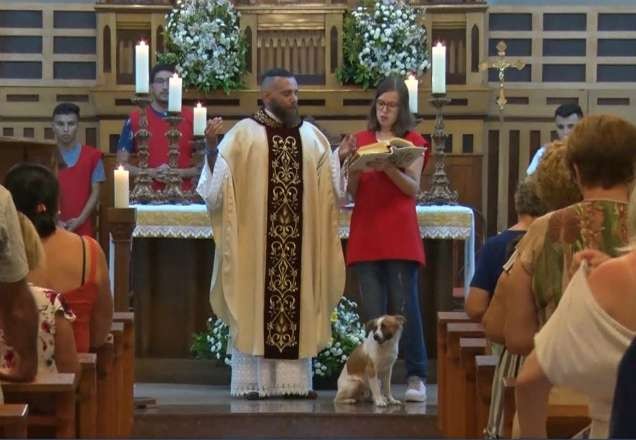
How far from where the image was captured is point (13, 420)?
4.07 m

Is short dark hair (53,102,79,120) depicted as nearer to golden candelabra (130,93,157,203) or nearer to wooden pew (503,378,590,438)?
golden candelabra (130,93,157,203)

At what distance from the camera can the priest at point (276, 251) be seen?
8.55 metres

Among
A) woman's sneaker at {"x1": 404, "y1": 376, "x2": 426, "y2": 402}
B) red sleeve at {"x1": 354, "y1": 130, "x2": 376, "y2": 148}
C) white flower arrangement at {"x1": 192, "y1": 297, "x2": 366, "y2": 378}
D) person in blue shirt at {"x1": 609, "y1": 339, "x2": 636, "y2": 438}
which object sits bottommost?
woman's sneaker at {"x1": 404, "y1": 376, "x2": 426, "y2": 402}

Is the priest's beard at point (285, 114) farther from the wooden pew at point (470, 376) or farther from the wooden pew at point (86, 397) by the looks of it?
the wooden pew at point (86, 397)

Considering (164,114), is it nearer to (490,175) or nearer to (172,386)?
(172,386)

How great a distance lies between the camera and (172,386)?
923cm

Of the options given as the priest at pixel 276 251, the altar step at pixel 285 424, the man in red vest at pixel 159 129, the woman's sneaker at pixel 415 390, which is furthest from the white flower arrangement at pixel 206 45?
the altar step at pixel 285 424

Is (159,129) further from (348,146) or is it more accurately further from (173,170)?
(348,146)

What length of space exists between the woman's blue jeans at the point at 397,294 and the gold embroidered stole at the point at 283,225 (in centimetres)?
38

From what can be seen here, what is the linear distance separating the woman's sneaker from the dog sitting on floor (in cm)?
9

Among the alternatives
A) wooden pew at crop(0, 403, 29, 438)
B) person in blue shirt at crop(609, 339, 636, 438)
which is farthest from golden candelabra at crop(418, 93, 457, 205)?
person in blue shirt at crop(609, 339, 636, 438)

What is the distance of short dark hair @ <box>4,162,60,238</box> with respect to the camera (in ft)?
17.7

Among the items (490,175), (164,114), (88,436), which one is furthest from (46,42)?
(88,436)

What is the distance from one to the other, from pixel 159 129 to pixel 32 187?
4.95m
